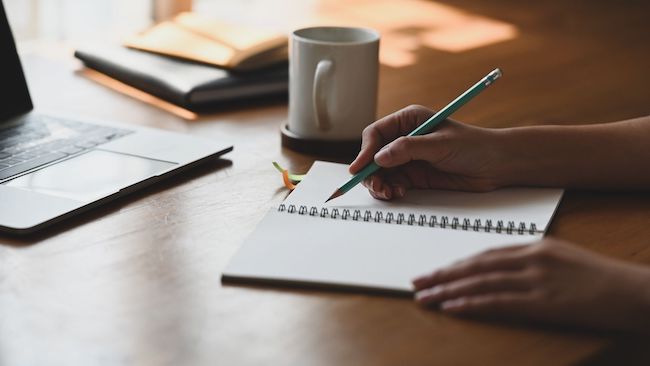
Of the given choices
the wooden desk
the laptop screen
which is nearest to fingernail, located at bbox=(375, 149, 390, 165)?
the wooden desk

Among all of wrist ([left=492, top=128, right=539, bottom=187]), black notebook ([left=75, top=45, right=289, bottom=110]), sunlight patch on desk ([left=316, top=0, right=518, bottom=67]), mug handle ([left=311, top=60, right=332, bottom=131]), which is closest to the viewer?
wrist ([left=492, top=128, right=539, bottom=187])

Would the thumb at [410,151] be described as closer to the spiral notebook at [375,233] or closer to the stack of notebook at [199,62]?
the spiral notebook at [375,233]

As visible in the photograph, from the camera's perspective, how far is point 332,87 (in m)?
1.16

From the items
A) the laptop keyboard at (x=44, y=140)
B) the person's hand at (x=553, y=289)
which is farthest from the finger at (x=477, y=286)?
the laptop keyboard at (x=44, y=140)

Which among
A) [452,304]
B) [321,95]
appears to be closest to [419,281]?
[452,304]

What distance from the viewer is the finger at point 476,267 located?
2.48 feet

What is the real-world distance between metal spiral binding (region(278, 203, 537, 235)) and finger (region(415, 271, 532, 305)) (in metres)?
0.16

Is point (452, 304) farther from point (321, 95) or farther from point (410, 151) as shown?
point (321, 95)

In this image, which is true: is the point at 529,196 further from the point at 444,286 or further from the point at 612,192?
the point at 444,286

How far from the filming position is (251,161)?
3.76ft

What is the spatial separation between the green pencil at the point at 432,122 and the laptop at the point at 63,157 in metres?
0.20

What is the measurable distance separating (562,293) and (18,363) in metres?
0.43

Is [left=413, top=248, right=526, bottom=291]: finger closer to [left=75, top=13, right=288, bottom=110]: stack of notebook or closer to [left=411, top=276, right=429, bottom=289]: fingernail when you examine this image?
[left=411, top=276, right=429, bottom=289]: fingernail

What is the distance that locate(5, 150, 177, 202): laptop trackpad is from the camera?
986 mm
